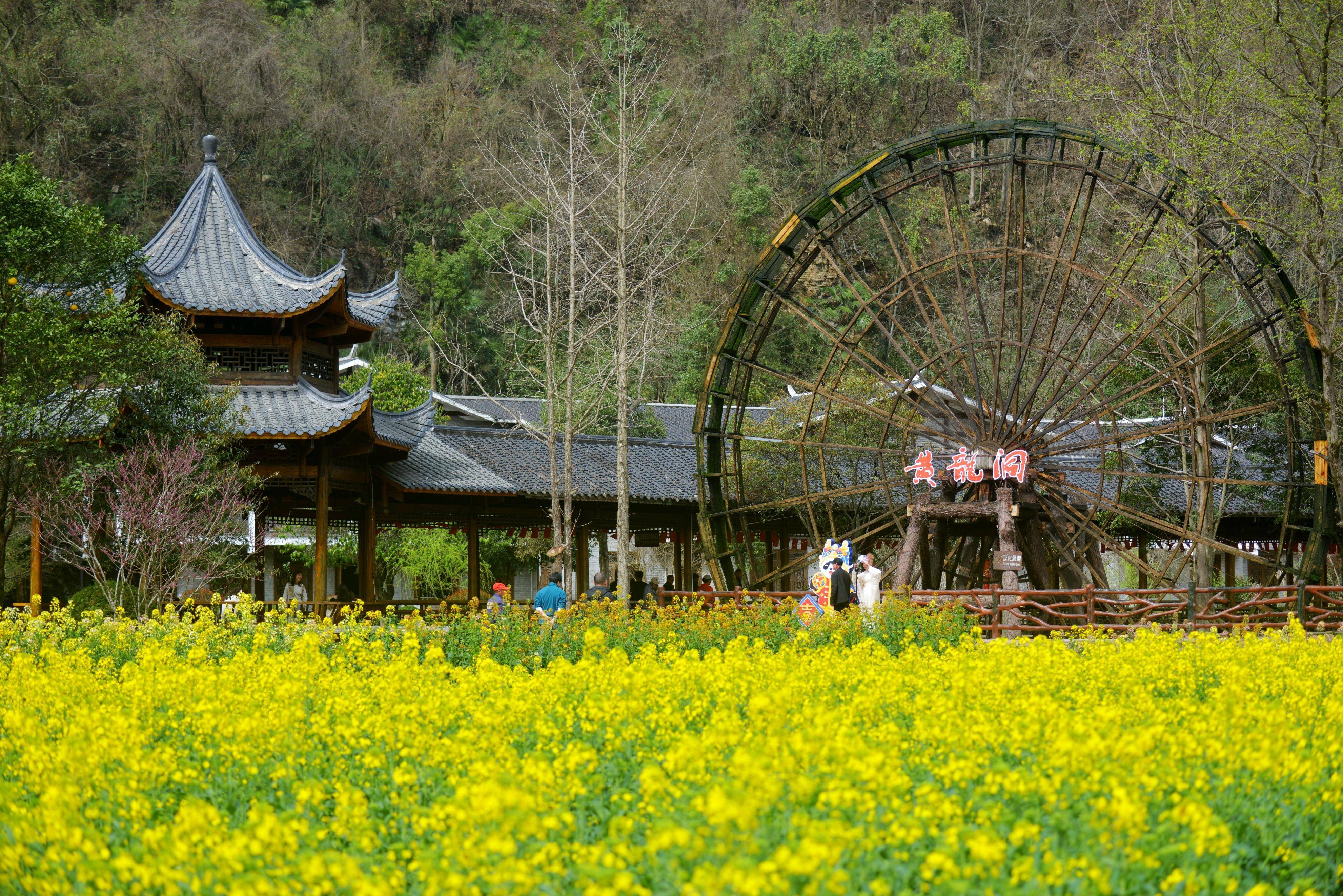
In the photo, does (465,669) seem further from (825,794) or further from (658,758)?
(825,794)

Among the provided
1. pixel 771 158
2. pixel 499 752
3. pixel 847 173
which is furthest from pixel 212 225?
pixel 771 158

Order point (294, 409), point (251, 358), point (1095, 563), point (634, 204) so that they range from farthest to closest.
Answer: point (634, 204) → point (1095, 563) → point (251, 358) → point (294, 409)

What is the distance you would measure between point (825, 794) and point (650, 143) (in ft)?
128

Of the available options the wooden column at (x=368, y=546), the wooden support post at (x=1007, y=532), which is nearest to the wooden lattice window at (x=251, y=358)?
the wooden column at (x=368, y=546)

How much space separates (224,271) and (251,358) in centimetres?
149

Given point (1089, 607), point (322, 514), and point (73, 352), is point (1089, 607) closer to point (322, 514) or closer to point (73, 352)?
point (322, 514)

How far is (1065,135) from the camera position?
64.1 feet

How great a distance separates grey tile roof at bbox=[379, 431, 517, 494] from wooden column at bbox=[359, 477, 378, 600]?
1.71ft

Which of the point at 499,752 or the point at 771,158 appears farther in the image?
the point at 771,158

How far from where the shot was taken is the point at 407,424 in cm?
2275

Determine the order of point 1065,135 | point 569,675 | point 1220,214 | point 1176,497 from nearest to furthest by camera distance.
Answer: point 569,675 < point 1220,214 < point 1065,135 < point 1176,497

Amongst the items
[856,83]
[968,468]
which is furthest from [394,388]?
[856,83]

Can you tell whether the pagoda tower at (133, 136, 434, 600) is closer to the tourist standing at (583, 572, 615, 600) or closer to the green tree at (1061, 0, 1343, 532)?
the tourist standing at (583, 572, 615, 600)

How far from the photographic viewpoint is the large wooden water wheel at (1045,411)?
754 inches
